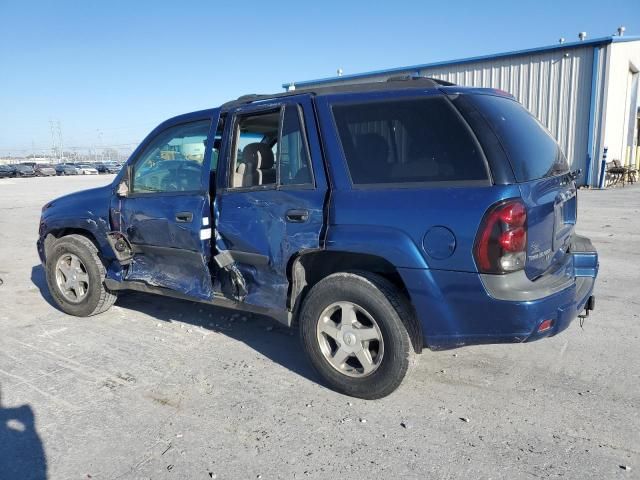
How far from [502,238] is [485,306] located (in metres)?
0.39

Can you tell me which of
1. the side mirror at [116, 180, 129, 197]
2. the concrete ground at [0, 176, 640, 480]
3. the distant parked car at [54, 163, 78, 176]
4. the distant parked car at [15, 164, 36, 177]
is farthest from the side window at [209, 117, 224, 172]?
the distant parked car at [54, 163, 78, 176]

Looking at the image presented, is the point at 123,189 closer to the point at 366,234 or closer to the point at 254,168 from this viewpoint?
the point at 254,168

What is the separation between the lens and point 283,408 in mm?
3201

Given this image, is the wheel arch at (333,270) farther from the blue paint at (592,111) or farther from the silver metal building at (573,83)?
the blue paint at (592,111)

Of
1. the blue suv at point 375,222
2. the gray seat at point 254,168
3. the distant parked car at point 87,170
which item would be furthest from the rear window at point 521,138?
the distant parked car at point 87,170

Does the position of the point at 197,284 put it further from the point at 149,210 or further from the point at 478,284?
the point at 478,284

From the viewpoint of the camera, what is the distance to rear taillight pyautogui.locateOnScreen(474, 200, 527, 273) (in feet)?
8.74

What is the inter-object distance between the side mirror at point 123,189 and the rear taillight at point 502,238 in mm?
3187

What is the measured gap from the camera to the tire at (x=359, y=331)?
3.04 m

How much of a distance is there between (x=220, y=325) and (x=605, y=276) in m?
4.65

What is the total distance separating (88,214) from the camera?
4684 millimetres

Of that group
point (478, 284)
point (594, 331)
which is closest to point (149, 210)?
point (478, 284)

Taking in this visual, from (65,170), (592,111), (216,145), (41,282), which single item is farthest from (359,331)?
(65,170)

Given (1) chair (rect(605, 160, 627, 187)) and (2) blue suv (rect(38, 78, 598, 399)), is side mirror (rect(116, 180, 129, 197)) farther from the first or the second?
(1) chair (rect(605, 160, 627, 187))
